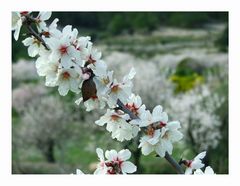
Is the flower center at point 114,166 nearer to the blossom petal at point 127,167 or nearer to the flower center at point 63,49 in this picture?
the blossom petal at point 127,167

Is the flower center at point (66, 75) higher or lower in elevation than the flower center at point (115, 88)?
higher

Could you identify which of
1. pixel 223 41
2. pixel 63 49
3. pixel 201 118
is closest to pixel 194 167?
pixel 63 49

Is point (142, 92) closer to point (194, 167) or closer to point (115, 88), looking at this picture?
point (194, 167)

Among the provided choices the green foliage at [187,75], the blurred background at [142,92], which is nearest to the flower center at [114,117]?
the blurred background at [142,92]

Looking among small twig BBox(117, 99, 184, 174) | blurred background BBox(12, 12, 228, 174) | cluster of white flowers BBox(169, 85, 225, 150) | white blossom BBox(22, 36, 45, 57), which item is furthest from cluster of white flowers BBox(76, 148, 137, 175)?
cluster of white flowers BBox(169, 85, 225, 150)
